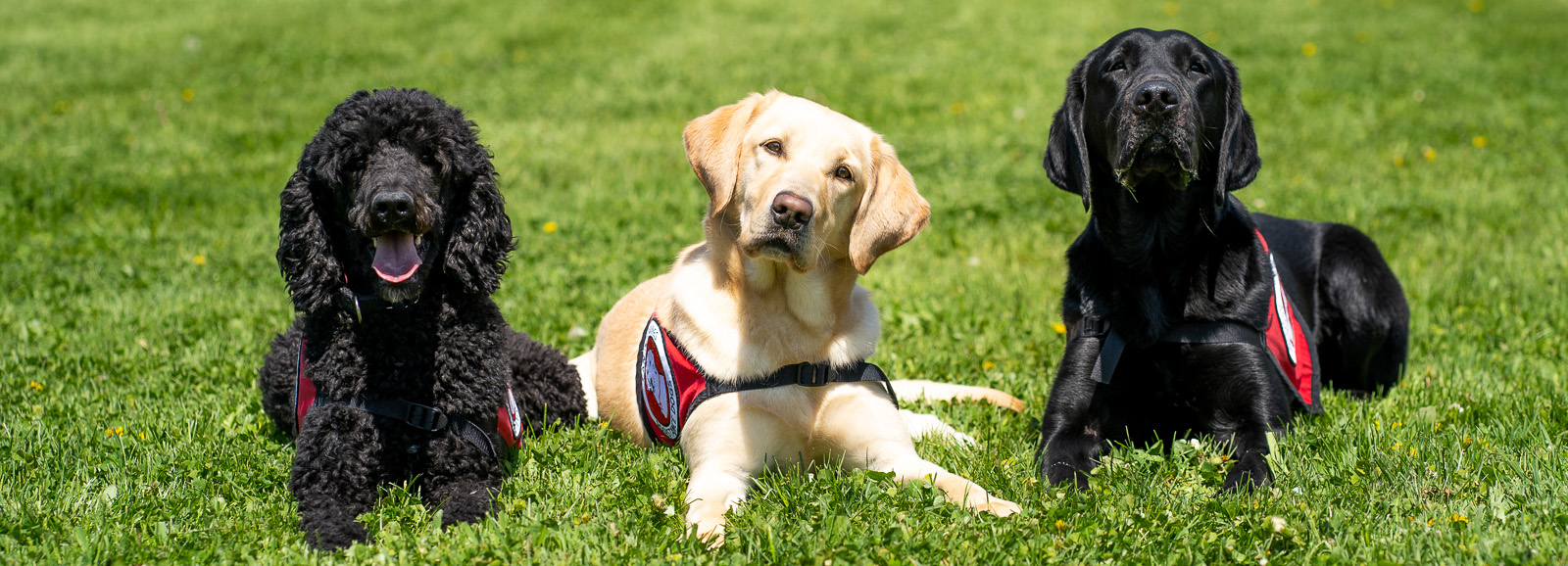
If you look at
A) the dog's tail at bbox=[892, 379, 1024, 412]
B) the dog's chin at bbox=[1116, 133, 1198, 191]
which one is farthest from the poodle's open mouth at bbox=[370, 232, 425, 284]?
the dog's chin at bbox=[1116, 133, 1198, 191]

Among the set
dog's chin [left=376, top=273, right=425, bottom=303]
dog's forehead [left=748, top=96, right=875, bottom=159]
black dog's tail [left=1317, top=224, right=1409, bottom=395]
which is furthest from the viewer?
black dog's tail [left=1317, top=224, right=1409, bottom=395]

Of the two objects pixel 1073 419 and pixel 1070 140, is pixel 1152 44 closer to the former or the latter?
pixel 1070 140

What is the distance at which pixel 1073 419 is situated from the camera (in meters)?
3.84

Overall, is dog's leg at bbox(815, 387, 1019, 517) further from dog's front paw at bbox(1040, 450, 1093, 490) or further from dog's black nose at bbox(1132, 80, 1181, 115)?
dog's black nose at bbox(1132, 80, 1181, 115)

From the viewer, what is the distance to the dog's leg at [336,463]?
3.26 m

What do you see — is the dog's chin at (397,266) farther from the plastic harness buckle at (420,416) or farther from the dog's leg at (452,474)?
the dog's leg at (452,474)

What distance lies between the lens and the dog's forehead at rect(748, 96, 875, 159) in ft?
11.9

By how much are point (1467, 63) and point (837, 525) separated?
12.3 metres

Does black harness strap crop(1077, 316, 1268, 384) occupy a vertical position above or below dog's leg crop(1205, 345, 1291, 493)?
above

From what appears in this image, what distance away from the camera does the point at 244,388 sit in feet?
15.2

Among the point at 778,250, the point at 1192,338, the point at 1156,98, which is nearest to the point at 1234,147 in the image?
the point at 1156,98

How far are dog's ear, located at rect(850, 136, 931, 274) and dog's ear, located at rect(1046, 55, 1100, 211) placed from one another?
1.91ft

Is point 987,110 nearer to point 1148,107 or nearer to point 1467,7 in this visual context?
point 1148,107

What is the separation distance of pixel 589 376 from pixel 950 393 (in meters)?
1.59
